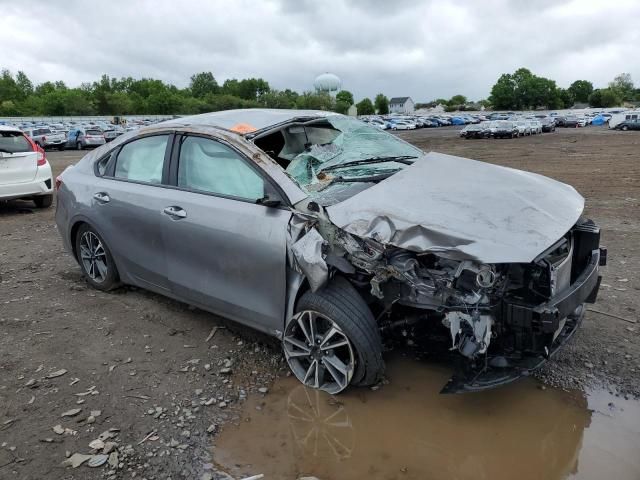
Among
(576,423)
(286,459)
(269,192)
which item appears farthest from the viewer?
(269,192)

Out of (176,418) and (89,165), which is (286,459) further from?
(89,165)

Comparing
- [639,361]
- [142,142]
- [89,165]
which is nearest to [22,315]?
[89,165]

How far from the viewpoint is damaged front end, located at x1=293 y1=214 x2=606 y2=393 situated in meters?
2.68

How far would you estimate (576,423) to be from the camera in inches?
116

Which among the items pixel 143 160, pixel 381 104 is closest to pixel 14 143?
pixel 143 160

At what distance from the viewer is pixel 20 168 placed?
28.2 ft

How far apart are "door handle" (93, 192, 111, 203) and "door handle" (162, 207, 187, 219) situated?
861 millimetres

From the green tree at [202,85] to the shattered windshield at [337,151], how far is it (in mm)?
138751

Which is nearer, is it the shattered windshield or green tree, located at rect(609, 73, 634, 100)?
the shattered windshield

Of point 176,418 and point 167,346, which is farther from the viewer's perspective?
point 167,346

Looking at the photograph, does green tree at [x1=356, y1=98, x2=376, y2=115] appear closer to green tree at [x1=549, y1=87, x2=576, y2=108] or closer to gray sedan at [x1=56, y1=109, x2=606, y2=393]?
green tree at [x1=549, y1=87, x2=576, y2=108]

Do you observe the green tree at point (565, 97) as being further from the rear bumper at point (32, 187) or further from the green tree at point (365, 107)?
the rear bumper at point (32, 187)

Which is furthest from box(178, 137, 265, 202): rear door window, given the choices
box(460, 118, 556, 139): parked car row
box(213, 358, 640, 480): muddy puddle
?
box(460, 118, 556, 139): parked car row

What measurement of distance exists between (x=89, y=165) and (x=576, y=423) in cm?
446
